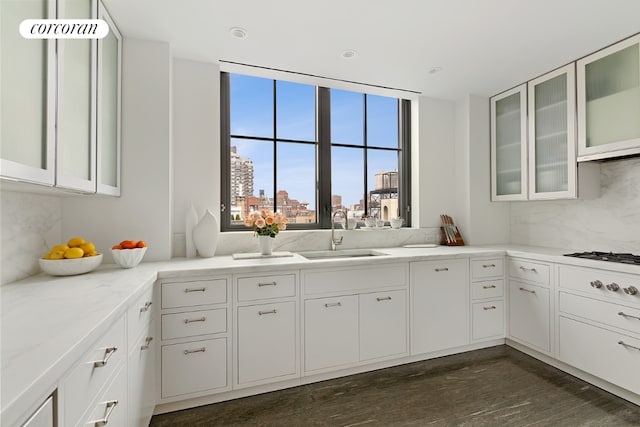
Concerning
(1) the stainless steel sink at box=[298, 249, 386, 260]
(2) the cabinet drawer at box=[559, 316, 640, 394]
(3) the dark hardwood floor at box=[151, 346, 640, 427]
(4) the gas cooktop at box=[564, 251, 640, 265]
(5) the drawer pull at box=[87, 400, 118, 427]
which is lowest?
(3) the dark hardwood floor at box=[151, 346, 640, 427]

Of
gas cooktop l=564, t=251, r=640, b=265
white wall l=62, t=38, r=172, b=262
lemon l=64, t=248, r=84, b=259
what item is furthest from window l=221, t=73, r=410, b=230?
gas cooktop l=564, t=251, r=640, b=265

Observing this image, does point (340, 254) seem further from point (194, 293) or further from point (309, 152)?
point (194, 293)

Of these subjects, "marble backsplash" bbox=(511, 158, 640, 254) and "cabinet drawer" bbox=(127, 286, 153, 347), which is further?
"marble backsplash" bbox=(511, 158, 640, 254)

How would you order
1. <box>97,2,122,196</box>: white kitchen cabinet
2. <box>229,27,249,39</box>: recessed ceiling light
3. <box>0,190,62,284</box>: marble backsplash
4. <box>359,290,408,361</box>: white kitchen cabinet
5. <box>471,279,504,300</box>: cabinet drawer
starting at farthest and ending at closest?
<box>471,279,504,300</box>: cabinet drawer < <box>359,290,408,361</box>: white kitchen cabinet < <box>229,27,249,39</box>: recessed ceiling light < <box>97,2,122,196</box>: white kitchen cabinet < <box>0,190,62,284</box>: marble backsplash

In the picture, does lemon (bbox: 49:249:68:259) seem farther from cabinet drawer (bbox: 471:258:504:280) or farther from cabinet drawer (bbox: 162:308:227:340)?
cabinet drawer (bbox: 471:258:504:280)

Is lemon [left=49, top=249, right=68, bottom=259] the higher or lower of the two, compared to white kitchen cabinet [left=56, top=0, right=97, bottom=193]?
lower

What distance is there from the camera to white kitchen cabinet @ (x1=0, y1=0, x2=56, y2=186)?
39.8 inches

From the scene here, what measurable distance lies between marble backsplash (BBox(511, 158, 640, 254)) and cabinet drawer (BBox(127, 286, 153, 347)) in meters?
3.42

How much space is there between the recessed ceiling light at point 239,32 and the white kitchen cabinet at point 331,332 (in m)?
1.90

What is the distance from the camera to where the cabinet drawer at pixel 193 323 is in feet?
6.02

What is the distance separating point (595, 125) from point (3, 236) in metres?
3.82

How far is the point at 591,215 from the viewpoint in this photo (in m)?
2.68

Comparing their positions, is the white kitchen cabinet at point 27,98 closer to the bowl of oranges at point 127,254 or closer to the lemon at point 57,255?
the lemon at point 57,255

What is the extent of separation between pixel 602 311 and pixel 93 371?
2.84 metres
